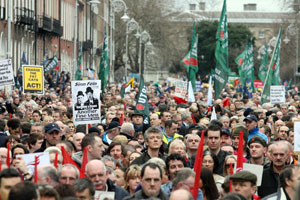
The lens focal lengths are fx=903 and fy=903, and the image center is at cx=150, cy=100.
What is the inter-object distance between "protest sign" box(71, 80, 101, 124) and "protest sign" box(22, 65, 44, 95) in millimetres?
7697

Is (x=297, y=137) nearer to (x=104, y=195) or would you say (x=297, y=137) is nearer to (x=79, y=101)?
(x=79, y=101)

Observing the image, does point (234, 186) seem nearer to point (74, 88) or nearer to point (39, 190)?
point (39, 190)

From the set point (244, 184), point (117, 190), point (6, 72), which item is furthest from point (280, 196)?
point (6, 72)

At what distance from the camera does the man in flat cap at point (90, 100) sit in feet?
47.3

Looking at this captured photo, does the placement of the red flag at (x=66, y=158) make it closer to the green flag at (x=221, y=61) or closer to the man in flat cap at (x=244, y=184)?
the man in flat cap at (x=244, y=184)

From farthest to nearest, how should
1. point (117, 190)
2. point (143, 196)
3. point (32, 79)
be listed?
point (32, 79) → point (117, 190) → point (143, 196)

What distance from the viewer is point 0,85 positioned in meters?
19.0

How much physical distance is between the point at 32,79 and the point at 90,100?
7943 mm

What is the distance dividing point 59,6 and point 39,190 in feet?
167

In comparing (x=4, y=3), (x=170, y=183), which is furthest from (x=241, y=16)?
(x=170, y=183)

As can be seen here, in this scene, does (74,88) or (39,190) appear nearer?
(39,190)

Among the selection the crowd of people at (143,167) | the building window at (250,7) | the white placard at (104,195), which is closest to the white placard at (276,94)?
the crowd of people at (143,167)

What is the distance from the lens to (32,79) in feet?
72.7

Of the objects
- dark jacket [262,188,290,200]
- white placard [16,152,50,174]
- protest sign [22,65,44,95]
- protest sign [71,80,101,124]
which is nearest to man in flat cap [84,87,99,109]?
protest sign [71,80,101,124]
